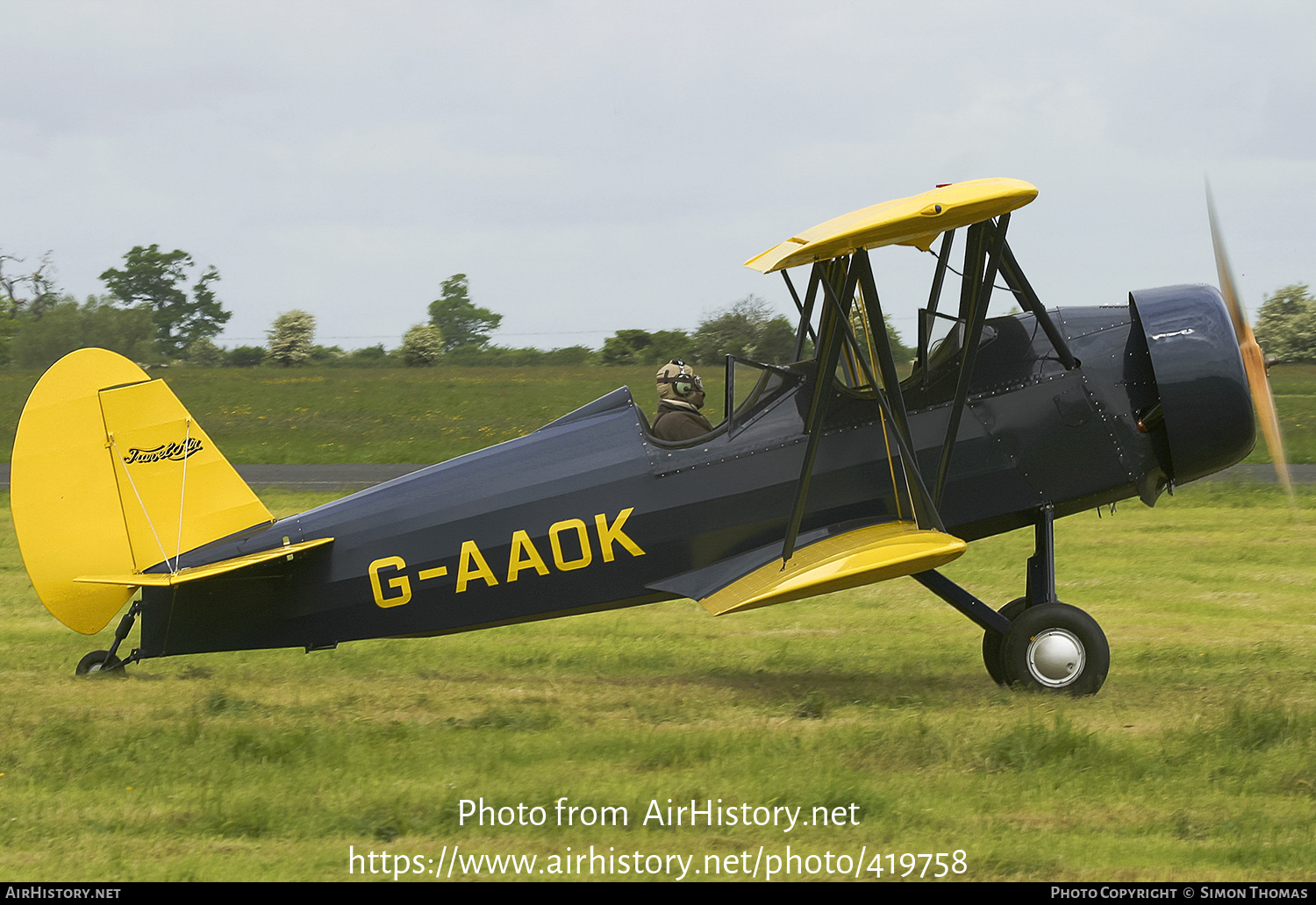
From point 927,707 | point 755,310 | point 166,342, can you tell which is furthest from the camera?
point 166,342

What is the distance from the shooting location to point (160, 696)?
719 centimetres

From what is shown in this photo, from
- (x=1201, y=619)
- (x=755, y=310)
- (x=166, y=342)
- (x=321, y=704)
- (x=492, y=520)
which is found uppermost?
(x=166, y=342)

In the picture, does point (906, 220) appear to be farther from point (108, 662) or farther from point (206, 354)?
point (206, 354)

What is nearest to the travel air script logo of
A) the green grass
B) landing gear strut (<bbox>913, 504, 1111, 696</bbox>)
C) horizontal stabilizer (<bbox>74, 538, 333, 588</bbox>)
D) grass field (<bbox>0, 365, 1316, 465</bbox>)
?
horizontal stabilizer (<bbox>74, 538, 333, 588</bbox>)

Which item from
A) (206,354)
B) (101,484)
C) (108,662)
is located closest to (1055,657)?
(101,484)

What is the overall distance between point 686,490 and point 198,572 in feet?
9.29

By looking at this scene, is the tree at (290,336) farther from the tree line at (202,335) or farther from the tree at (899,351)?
the tree at (899,351)

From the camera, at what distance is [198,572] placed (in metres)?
7.12

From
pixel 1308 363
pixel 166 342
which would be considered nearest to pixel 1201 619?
pixel 1308 363

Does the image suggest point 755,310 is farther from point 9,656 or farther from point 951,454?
point 9,656

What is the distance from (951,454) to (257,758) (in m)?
4.13

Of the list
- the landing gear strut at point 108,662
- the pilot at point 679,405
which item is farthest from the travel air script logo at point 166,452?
the pilot at point 679,405

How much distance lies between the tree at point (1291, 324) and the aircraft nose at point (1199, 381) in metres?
36.9

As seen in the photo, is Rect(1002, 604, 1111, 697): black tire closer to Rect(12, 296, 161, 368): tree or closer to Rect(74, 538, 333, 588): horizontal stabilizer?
Rect(74, 538, 333, 588): horizontal stabilizer
